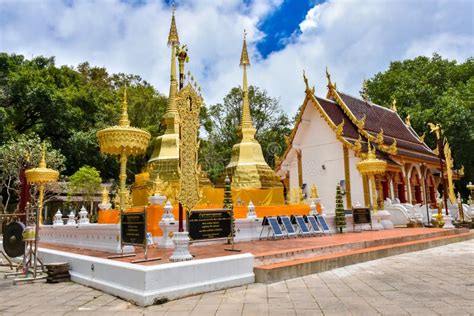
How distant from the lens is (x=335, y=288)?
6.34m

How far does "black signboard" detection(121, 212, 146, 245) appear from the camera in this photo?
7.05m

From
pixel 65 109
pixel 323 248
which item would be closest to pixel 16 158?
pixel 65 109

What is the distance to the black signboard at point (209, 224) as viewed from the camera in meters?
7.47

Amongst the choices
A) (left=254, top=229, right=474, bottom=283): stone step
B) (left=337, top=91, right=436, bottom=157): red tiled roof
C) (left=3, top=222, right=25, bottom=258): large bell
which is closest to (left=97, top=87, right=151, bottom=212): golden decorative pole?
(left=3, top=222, right=25, bottom=258): large bell

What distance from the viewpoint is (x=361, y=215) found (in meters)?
14.8

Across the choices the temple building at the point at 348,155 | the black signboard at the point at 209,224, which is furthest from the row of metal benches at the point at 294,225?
the temple building at the point at 348,155

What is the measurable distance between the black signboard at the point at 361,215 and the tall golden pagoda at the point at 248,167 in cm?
572

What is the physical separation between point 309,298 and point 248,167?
14.4 meters

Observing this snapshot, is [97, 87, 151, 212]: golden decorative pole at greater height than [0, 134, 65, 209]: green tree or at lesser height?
lesser

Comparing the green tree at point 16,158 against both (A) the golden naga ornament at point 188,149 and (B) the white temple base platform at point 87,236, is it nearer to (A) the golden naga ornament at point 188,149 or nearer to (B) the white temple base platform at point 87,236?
(B) the white temple base platform at point 87,236

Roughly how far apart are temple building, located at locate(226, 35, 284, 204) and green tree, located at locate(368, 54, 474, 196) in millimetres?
15384

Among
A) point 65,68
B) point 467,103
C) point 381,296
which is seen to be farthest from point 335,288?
point 65,68

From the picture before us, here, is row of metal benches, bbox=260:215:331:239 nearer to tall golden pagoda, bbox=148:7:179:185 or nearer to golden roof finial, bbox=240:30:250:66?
tall golden pagoda, bbox=148:7:179:185

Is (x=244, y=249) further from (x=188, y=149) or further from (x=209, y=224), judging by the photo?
(x=188, y=149)
